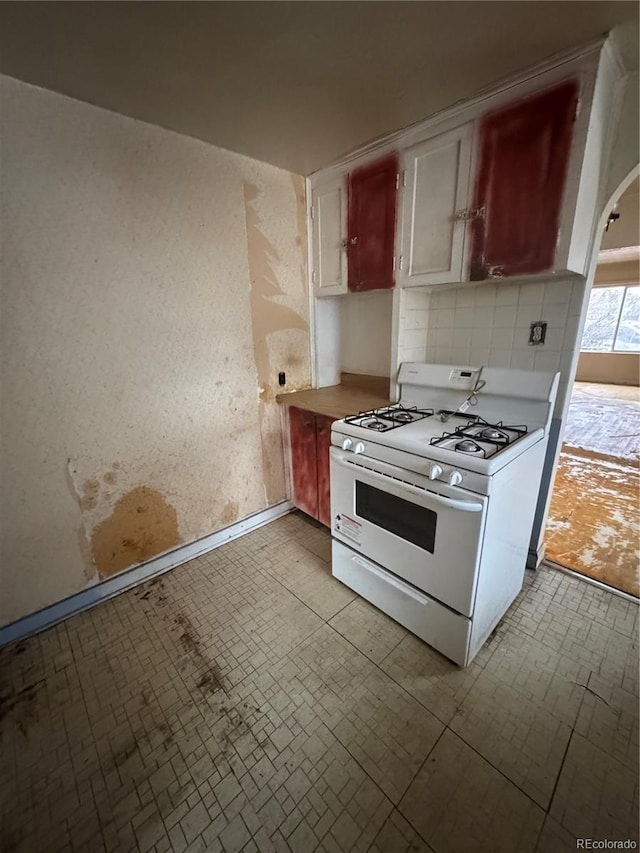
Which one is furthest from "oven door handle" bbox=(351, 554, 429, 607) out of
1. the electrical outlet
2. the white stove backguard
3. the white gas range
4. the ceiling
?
the ceiling

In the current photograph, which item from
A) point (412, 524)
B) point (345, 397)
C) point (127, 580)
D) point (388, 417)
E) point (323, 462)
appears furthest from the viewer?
point (345, 397)

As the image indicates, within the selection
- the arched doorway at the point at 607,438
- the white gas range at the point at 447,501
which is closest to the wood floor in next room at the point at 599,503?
the arched doorway at the point at 607,438

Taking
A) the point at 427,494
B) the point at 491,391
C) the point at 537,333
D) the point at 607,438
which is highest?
the point at 537,333

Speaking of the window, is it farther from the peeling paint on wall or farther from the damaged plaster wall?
the peeling paint on wall

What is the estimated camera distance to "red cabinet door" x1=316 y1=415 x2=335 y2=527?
209 cm

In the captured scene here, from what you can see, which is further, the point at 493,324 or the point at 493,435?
the point at 493,324

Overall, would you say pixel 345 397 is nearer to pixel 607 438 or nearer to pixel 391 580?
pixel 391 580

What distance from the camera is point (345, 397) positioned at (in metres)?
2.40

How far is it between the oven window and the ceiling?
1.67 meters

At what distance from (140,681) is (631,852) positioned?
1.68 m

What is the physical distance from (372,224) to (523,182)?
0.80 m

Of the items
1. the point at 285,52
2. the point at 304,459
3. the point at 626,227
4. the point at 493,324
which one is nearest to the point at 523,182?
the point at 493,324

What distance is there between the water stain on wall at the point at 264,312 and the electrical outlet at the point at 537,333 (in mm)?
1426

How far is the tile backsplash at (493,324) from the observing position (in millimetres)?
1638
